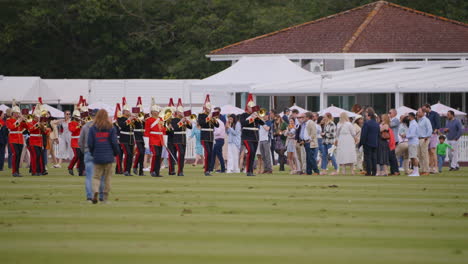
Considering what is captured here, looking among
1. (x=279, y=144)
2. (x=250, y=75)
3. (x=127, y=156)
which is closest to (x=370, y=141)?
(x=279, y=144)

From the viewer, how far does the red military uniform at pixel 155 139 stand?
1040 inches

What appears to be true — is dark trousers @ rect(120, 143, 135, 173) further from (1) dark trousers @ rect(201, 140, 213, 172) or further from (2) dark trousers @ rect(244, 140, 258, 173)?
(2) dark trousers @ rect(244, 140, 258, 173)

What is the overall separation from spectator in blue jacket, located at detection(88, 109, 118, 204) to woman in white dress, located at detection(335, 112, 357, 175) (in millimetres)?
10650

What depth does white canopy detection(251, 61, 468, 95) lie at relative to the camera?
40375 millimetres

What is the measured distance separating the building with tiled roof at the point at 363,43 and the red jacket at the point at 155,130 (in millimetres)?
21851

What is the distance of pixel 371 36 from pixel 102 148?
121 feet

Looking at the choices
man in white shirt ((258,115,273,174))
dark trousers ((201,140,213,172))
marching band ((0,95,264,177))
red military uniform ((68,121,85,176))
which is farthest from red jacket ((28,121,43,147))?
man in white shirt ((258,115,273,174))

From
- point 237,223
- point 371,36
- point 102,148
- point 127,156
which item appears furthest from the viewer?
point 371,36

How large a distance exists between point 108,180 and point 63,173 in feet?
36.4

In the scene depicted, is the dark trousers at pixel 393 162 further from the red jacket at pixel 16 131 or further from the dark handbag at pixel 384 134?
the red jacket at pixel 16 131

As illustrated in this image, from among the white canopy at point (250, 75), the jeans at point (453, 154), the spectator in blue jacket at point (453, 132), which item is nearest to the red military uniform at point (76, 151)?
the jeans at point (453, 154)

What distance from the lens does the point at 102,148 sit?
1822cm

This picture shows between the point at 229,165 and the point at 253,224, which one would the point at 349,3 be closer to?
the point at 229,165

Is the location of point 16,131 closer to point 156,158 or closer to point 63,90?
point 156,158
